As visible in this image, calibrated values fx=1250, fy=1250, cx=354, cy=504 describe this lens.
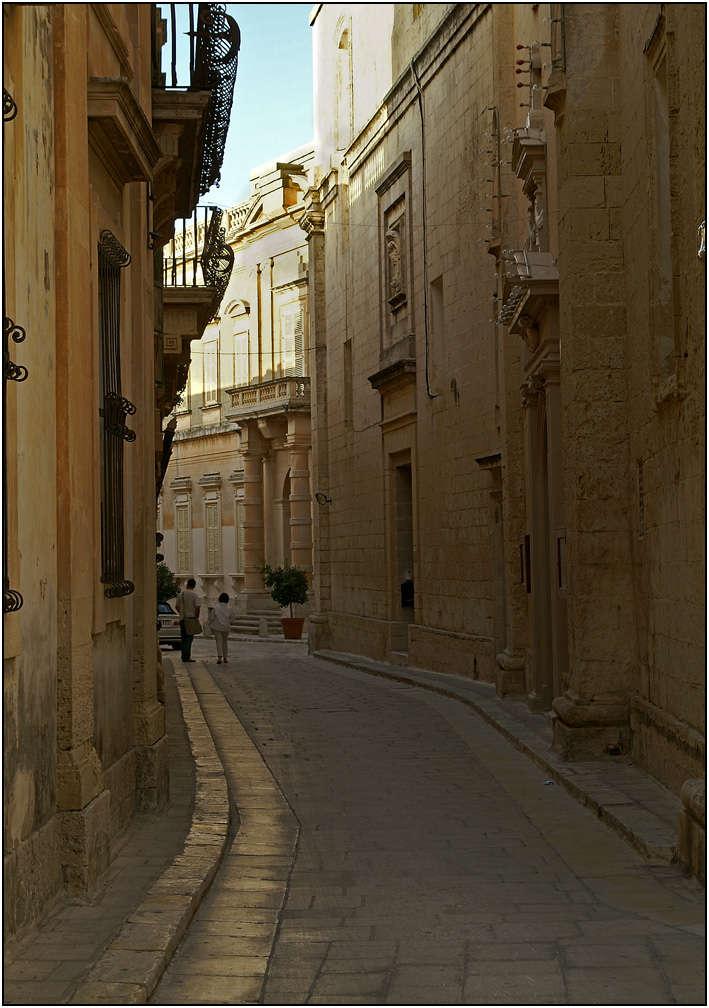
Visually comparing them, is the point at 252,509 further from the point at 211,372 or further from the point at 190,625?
the point at 190,625

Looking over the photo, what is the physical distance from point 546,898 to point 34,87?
4690mm

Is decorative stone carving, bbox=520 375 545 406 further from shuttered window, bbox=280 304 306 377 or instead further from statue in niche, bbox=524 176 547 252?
shuttered window, bbox=280 304 306 377

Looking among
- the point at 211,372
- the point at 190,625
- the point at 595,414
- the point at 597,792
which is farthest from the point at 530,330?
the point at 211,372

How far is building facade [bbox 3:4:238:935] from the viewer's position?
545 cm

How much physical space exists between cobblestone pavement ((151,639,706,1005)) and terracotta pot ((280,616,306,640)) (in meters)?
22.7

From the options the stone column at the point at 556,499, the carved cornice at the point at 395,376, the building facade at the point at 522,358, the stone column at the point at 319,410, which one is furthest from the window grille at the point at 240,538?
the stone column at the point at 556,499

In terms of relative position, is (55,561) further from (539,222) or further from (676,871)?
(539,222)

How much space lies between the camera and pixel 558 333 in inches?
475

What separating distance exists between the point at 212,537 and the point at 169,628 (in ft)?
36.3

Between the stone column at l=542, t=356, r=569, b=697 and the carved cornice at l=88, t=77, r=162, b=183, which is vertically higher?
the carved cornice at l=88, t=77, r=162, b=183

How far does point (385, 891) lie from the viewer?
6.55 m

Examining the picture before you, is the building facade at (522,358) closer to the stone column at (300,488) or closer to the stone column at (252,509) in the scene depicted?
the stone column at (300,488)

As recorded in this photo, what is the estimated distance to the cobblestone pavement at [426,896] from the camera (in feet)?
16.3

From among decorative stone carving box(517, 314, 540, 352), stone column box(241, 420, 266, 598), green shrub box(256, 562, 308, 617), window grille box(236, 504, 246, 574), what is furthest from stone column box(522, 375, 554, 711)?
window grille box(236, 504, 246, 574)
